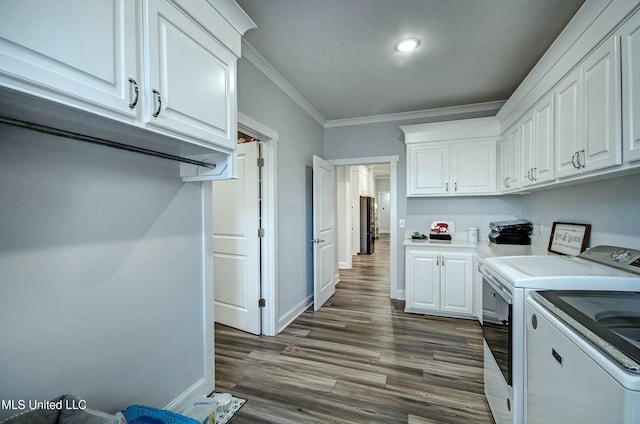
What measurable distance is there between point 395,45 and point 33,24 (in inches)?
89.2

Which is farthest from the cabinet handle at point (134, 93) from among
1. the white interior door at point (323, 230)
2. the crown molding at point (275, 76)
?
the white interior door at point (323, 230)

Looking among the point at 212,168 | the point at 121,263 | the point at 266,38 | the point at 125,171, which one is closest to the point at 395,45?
the point at 266,38

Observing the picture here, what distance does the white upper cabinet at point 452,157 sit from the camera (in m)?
3.32

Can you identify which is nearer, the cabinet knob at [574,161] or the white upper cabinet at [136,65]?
the white upper cabinet at [136,65]

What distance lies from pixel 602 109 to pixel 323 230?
113 inches

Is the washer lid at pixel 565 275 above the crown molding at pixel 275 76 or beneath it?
beneath

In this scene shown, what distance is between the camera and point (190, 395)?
1.78 m

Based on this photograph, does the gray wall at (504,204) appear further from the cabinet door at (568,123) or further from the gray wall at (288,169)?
the gray wall at (288,169)

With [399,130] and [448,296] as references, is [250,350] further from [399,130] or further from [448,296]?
[399,130]

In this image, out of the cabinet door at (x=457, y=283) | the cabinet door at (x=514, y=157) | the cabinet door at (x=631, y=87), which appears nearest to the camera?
the cabinet door at (x=631, y=87)

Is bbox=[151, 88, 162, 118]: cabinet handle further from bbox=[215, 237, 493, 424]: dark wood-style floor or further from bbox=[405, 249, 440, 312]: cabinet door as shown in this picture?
bbox=[405, 249, 440, 312]: cabinet door

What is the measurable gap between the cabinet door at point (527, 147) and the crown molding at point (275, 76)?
2.35 meters

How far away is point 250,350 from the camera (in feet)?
8.48

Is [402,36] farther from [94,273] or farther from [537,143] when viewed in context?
[94,273]
